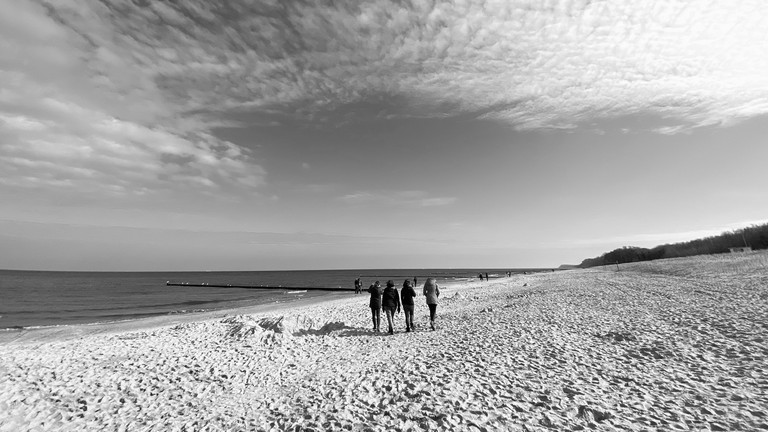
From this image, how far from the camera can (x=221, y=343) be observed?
1292 cm

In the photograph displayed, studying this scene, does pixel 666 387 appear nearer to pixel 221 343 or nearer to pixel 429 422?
pixel 429 422

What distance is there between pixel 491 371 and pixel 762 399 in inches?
189

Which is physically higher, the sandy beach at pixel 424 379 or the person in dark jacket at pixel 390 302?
the person in dark jacket at pixel 390 302

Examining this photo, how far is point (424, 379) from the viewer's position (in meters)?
8.30

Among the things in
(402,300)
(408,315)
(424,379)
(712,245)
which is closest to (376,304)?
(402,300)

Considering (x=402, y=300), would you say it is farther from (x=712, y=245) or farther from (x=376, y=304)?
(x=712, y=245)

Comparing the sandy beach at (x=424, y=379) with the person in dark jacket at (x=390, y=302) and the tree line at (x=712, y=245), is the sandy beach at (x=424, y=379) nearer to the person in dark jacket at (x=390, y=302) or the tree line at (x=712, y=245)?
the person in dark jacket at (x=390, y=302)

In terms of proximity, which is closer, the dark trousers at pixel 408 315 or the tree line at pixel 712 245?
the dark trousers at pixel 408 315

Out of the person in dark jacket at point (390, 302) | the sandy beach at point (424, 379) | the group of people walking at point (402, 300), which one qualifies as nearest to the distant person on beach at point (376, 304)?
the group of people walking at point (402, 300)

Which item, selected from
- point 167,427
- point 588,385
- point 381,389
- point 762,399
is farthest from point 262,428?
point 762,399

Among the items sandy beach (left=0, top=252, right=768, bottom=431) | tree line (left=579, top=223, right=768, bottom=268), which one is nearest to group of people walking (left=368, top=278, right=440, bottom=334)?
sandy beach (left=0, top=252, right=768, bottom=431)

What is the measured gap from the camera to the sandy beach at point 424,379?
6.30m

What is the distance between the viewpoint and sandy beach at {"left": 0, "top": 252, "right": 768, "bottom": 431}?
6.30 m

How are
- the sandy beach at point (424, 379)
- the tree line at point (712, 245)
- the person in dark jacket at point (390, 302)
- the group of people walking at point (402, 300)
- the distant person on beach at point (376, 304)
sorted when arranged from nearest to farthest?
the sandy beach at point (424, 379) → the group of people walking at point (402, 300) → the person in dark jacket at point (390, 302) → the distant person on beach at point (376, 304) → the tree line at point (712, 245)
